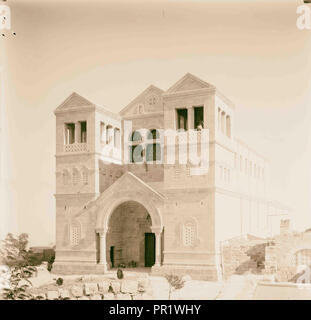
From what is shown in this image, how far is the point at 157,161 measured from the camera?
56.8 ft

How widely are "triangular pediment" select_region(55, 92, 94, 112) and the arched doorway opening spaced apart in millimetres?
4048

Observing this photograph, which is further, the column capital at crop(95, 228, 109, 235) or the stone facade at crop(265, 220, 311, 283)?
the column capital at crop(95, 228, 109, 235)

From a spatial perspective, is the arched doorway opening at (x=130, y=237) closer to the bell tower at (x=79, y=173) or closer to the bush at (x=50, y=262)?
the bell tower at (x=79, y=173)

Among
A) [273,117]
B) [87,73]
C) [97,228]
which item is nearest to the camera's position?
[273,117]

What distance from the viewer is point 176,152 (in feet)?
54.2

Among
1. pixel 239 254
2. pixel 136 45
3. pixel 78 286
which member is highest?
pixel 136 45

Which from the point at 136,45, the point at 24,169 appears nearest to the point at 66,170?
the point at 24,169

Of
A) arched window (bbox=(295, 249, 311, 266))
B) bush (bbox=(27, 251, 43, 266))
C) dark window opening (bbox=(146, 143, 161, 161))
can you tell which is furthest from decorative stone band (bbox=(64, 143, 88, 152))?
arched window (bbox=(295, 249, 311, 266))

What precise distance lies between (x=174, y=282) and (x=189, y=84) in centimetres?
628

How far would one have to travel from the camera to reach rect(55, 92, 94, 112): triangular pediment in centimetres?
1680

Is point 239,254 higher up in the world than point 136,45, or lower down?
lower down

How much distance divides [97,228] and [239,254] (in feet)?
17.1

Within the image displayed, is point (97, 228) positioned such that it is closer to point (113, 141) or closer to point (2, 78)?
point (113, 141)

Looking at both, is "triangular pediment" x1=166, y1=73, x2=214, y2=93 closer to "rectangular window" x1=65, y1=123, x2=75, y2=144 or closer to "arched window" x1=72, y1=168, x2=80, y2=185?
"rectangular window" x1=65, y1=123, x2=75, y2=144
